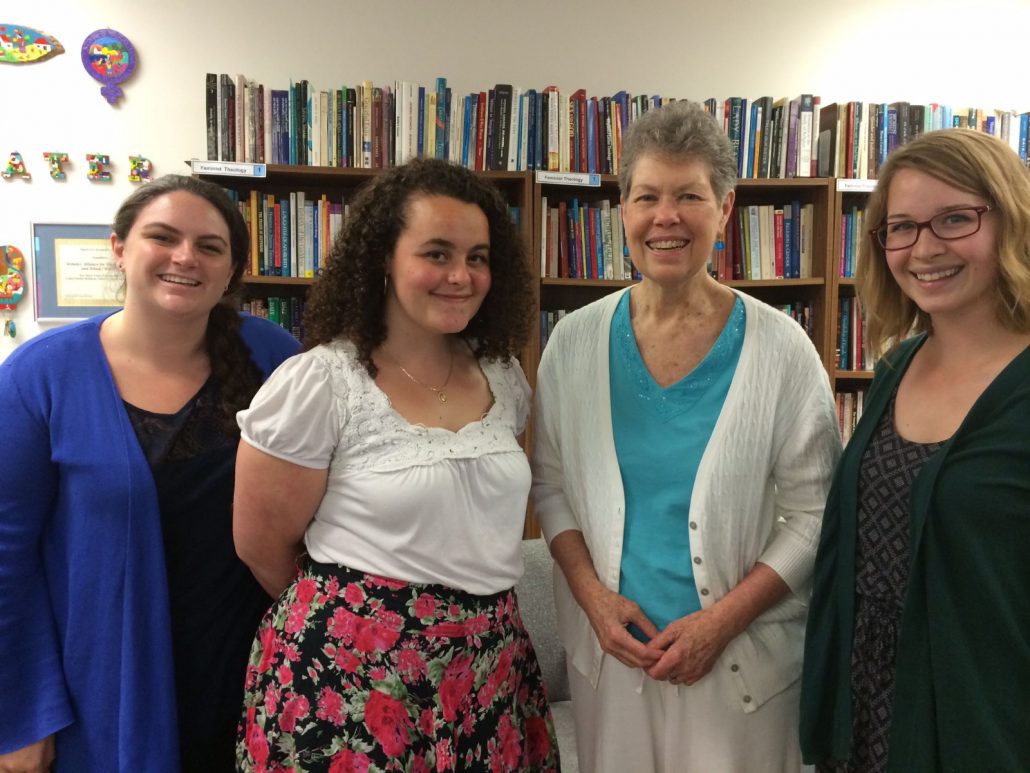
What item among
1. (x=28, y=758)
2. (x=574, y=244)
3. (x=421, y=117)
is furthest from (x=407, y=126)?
(x=28, y=758)

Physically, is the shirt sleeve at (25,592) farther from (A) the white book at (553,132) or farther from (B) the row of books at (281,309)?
(A) the white book at (553,132)

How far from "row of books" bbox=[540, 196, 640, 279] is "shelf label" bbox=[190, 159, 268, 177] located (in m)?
1.22

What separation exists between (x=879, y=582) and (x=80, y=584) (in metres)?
1.43

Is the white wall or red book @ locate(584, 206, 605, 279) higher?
the white wall

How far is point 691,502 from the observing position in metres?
1.34

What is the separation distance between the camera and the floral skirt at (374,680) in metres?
1.16

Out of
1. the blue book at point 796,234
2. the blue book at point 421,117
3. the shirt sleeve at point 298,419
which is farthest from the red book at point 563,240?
the shirt sleeve at point 298,419

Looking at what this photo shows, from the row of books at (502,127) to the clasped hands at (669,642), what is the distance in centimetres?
218

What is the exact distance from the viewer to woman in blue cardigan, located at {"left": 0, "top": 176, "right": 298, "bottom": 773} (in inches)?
51.5

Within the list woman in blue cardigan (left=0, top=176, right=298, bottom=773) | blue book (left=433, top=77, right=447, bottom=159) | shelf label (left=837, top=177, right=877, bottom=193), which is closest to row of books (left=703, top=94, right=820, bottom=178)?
shelf label (left=837, top=177, right=877, bottom=193)

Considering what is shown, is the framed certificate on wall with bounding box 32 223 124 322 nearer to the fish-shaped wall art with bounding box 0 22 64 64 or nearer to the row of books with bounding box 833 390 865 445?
the fish-shaped wall art with bounding box 0 22 64 64

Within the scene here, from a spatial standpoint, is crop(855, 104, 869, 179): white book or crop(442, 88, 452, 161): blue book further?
crop(855, 104, 869, 179): white book

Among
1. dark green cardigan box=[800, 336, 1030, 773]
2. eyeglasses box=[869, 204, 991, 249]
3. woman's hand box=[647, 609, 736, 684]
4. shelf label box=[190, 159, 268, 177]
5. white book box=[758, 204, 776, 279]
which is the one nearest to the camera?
dark green cardigan box=[800, 336, 1030, 773]

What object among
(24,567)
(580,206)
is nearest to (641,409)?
(24,567)
